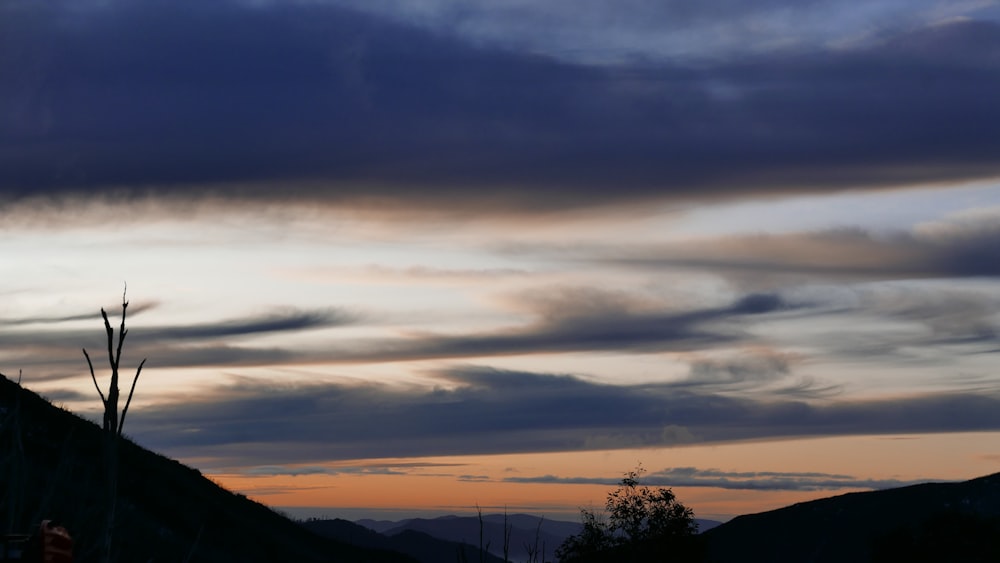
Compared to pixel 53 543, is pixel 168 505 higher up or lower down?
higher up

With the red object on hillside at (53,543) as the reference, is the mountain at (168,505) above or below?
above

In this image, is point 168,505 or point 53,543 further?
point 168,505

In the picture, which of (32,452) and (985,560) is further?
(985,560)

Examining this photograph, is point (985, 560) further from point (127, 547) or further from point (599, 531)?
point (127, 547)

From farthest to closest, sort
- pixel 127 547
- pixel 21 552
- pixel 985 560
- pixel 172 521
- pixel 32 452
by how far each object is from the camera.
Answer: pixel 985 560 < pixel 172 521 < pixel 32 452 < pixel 127 547 < pixel 21 552

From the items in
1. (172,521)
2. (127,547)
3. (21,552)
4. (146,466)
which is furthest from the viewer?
(146,466)

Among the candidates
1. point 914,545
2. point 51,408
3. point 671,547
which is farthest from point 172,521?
point 914,545

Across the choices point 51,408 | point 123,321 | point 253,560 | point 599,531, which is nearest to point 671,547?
point 599,531

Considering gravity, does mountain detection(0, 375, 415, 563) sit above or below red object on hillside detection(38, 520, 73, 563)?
above

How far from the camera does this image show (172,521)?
124062mm

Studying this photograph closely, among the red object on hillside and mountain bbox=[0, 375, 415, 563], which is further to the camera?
mountain bbox=[0, 375, 415, 563]

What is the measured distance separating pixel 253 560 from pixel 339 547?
37391 millimetres

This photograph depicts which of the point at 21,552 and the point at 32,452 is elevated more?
the point at 32,452

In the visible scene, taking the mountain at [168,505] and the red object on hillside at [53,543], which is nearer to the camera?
the red object on hillside at [53,543]
